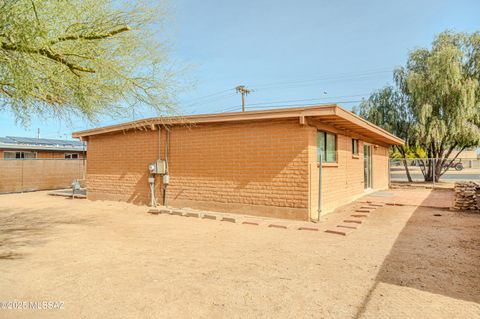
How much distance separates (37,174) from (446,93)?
82.6 ft

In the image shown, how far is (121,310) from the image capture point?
10.2 ft

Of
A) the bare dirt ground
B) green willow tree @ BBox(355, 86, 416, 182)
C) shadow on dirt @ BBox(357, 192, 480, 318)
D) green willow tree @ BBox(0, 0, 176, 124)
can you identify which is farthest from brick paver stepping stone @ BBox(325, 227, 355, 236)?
green willow tree @ BBox(355, 86, 416, 182)

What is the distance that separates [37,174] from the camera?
17438mm

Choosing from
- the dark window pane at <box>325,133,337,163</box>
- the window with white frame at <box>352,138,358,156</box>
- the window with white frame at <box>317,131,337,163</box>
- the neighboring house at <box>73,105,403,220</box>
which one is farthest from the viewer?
the window with white frame at <box>352,138,358,156</box>

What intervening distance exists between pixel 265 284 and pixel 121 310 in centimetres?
168

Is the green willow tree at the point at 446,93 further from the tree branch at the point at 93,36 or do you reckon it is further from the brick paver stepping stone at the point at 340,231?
the tree branch at the point at 93,36

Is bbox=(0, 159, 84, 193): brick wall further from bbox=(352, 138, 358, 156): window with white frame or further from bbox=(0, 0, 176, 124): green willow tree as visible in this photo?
bbox=(352, 138, 358, 156): window with white frame

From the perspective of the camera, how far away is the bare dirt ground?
10.4 feet

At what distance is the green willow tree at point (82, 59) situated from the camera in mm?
4012

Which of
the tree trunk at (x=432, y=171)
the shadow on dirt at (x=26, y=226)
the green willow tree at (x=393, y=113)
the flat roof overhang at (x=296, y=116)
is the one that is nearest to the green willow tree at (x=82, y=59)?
the flat roof overhang at (x=296, y=116)

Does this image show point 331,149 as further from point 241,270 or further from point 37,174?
point 37,174

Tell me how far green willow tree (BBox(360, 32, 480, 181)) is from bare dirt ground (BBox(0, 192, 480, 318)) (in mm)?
14115

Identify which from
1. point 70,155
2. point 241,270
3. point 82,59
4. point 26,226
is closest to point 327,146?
point 241,270

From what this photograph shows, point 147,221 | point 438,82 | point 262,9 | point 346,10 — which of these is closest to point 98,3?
point 147,221
